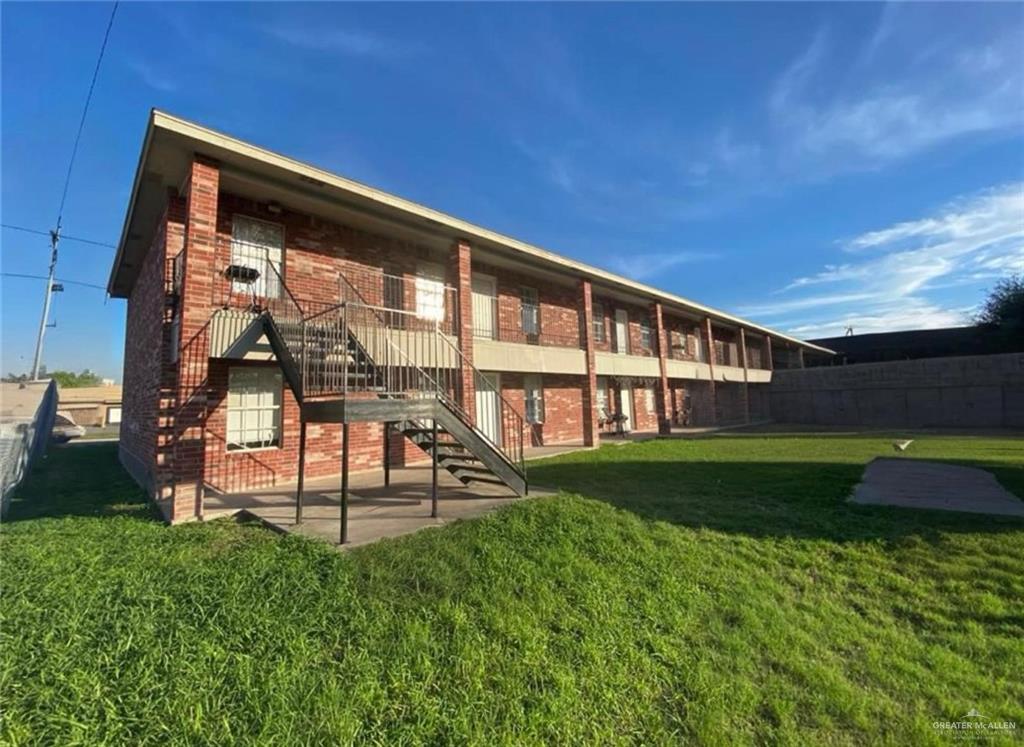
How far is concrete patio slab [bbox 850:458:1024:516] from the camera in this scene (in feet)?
20.2

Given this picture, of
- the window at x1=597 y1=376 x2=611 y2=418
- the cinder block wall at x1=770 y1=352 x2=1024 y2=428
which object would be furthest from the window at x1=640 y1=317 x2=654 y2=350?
the cinder block wall at x1=770 y1=352 x2=1024 y2=428

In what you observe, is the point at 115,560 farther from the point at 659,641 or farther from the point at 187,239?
the point at 659,641

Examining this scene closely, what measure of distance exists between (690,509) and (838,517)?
1.82 metres

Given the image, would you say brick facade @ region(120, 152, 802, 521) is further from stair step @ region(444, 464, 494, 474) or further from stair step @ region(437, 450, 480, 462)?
stair step @ region(444, 464, 494, 474)

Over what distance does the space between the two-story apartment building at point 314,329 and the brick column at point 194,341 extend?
0.02 metres

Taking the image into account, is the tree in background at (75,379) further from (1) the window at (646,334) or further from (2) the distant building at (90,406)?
(1) the window at (646,334)

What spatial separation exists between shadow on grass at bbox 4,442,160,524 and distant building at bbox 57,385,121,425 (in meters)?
29.5

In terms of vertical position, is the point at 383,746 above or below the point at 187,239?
below

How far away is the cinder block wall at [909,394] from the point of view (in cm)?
2030

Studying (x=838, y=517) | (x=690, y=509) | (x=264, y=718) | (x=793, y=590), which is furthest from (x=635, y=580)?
(x=838, y=517)

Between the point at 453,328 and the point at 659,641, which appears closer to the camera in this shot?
the point at 659,641

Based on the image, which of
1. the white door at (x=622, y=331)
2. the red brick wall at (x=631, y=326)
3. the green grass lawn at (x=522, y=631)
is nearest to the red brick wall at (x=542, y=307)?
the red brick wall at (x=631, y=326)

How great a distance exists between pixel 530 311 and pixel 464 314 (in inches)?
180

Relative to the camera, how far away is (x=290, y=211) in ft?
28.7
